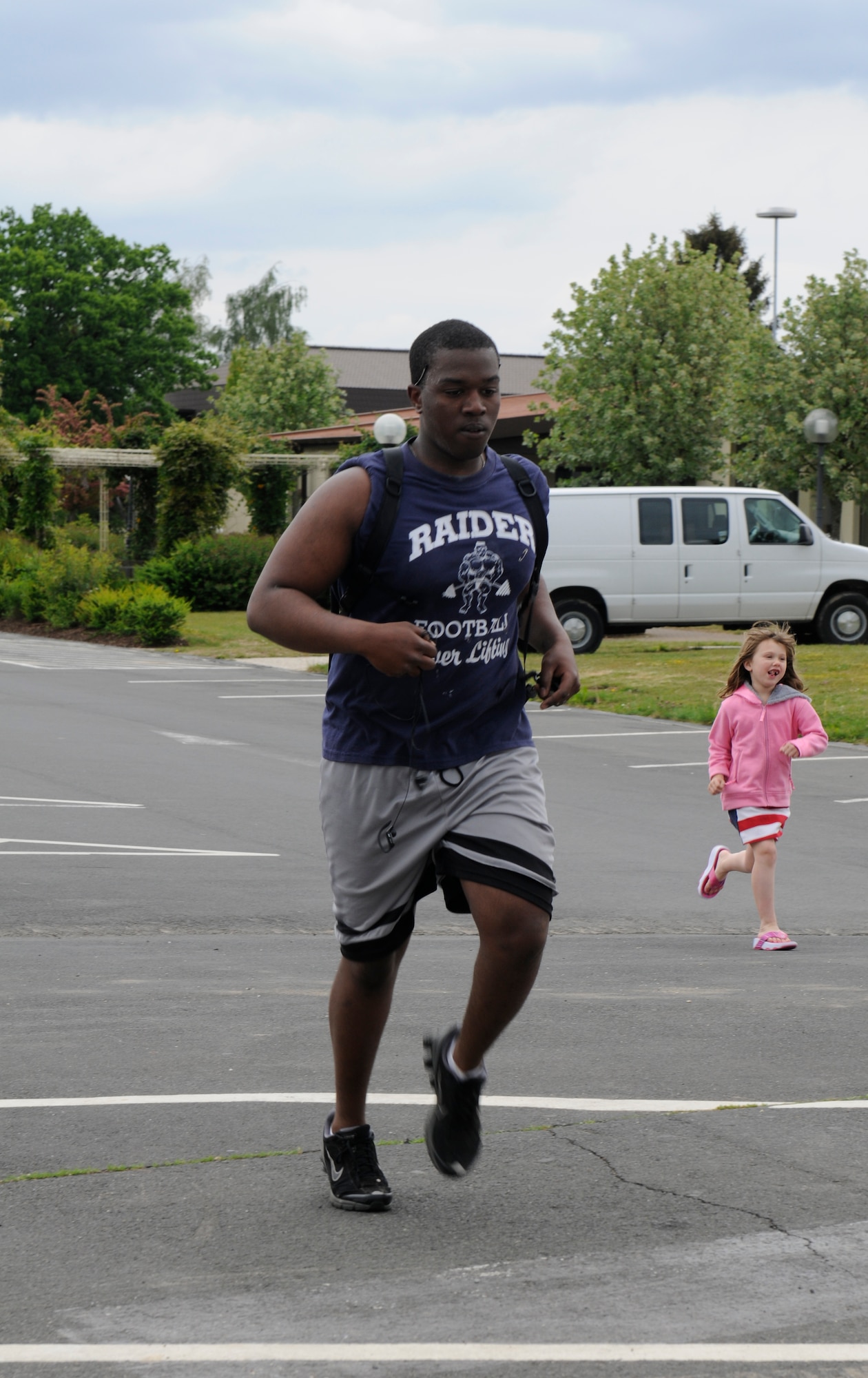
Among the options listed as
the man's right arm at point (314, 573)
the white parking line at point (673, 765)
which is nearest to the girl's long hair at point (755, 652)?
the man's right arm at point (314, 573)

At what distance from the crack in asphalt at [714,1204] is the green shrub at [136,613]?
80.2 ft

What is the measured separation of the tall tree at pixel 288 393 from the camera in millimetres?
58688

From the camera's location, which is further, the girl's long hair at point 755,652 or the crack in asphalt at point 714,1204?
the girl's long hair at point 755,652

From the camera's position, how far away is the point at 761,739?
7.52 metres

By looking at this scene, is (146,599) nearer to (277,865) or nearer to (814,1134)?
(277,865)

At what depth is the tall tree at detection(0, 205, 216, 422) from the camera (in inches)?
2889

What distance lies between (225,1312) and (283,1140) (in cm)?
109

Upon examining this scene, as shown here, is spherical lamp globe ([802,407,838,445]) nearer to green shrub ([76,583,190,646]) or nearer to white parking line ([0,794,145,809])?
green shrub ([76,583,190,646])

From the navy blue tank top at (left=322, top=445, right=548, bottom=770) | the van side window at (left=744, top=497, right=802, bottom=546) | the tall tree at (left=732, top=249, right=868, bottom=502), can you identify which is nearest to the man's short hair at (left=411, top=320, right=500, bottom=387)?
the navy blue tank top at (left=322, top=445, right=548, bottom=770)

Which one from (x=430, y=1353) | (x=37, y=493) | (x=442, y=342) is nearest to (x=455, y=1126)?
(x=430, y=1353)

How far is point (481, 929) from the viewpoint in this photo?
11.7ft

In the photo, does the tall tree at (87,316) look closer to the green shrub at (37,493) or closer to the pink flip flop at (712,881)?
the green shrub at (37,493)

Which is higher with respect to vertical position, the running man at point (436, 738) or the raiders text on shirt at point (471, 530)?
the raiders text on shirt at point (471, 530)

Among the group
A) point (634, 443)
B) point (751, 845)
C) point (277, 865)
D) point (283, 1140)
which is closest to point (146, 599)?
point (634, 443)
